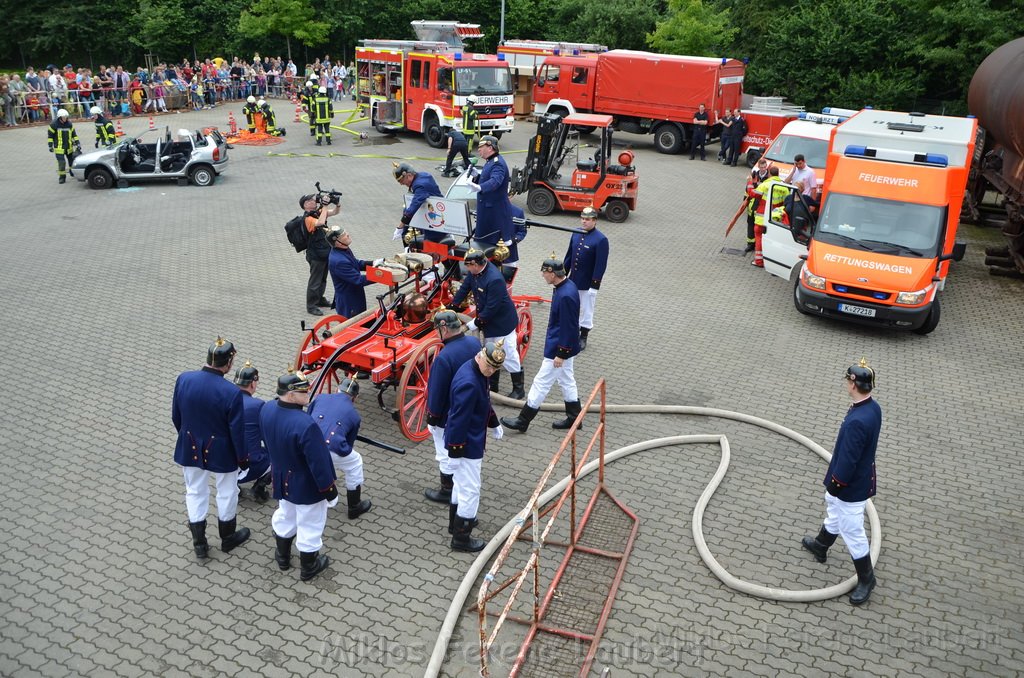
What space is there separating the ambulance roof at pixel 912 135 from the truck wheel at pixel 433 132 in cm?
1310

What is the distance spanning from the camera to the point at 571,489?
6688 millimetres

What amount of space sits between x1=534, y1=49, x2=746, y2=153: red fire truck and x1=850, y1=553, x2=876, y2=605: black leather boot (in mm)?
21250

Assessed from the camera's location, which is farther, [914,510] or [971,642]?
[914,510]

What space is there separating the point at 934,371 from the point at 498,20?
37.6 metres

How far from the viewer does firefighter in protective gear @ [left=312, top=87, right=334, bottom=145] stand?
79.6 ft

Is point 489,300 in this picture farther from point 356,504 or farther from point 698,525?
point 698,525

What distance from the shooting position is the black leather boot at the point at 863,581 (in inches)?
251

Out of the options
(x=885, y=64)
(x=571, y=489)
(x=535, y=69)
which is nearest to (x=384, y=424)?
(x=571, y=489)

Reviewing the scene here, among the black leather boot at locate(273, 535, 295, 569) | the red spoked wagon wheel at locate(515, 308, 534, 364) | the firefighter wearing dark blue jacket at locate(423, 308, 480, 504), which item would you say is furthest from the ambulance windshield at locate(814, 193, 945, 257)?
the black leather boot at locate(273, 535, 295, 569)

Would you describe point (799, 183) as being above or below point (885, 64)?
below

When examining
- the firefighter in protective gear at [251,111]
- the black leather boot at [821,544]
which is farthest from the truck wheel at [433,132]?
the black leather boot at [821,544]

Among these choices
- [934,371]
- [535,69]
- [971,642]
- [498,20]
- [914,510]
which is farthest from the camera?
[498,20]

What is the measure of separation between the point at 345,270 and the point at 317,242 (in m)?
2.34

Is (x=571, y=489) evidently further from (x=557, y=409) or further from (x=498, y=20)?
(x=498, y=20)
